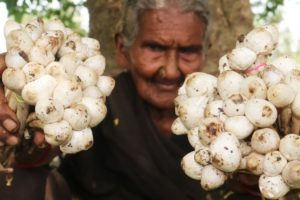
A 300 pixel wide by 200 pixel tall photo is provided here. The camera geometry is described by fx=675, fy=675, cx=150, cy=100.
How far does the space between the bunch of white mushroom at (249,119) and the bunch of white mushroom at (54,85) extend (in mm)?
241

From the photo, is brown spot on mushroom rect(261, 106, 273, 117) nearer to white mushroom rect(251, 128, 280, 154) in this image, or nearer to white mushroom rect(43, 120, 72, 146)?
white mushroom rect(251, 128, 280, 154)

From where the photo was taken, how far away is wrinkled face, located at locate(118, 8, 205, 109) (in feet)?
7.52

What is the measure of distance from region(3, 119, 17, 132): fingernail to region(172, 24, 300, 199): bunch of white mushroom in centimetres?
42

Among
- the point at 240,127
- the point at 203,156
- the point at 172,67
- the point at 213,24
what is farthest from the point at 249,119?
the point at 213,24

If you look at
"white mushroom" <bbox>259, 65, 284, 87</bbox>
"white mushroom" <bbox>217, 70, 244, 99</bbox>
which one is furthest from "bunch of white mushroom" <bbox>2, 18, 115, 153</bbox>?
"white mushroom" <bbox>259, 65, 284, 87</bbox>

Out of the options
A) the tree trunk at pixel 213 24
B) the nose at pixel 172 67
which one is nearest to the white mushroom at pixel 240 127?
the nose at pixel 172 67

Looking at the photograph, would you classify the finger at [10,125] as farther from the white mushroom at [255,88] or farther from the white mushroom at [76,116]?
the white mushroom at [255,88]

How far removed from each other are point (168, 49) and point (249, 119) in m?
0.81

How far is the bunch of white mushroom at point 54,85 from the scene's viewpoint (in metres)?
1.65

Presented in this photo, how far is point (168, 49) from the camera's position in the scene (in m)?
2.30

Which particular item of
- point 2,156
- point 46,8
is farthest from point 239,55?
point 46,8

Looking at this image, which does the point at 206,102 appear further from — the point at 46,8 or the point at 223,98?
the point at 46,8

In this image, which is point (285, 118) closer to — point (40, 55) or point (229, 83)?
point (229, 83)

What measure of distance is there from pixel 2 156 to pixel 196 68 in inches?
32.9
